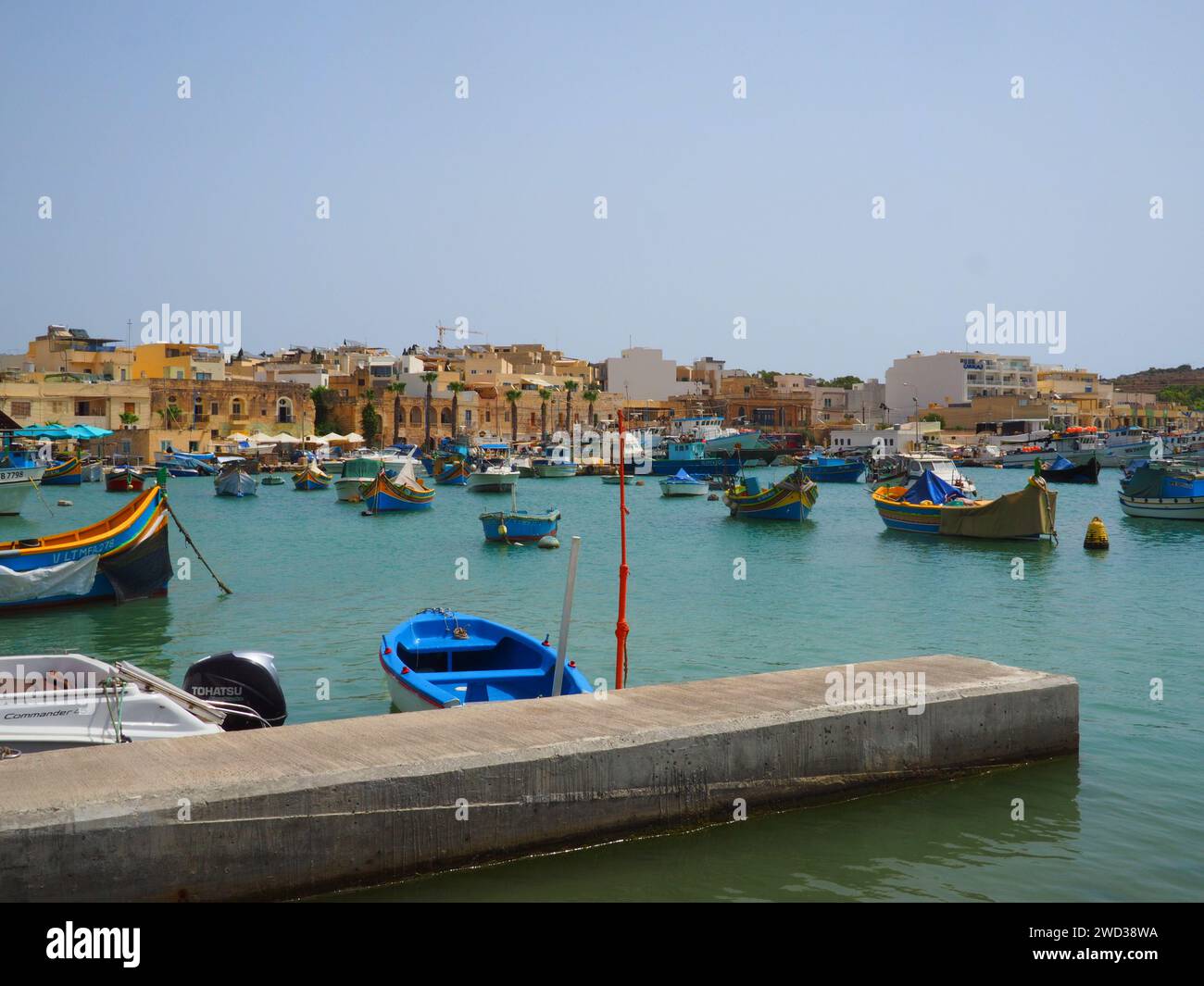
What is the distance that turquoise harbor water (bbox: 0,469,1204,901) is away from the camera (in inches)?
295

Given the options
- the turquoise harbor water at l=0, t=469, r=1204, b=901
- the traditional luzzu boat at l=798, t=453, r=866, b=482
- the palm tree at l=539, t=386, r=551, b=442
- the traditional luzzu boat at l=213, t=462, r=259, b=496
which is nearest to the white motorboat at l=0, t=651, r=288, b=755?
the turquoise harbor water at l=0, t=469, r=1204, b=901

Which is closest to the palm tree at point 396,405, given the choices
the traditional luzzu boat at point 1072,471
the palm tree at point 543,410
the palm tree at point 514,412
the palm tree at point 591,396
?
the palm tree at point 514,412

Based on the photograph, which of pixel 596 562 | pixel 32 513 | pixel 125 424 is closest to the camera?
pixel 596 562

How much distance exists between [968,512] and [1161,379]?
179 m

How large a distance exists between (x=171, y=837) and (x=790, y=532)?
3214 cm

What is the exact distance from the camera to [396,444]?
90.2 meters

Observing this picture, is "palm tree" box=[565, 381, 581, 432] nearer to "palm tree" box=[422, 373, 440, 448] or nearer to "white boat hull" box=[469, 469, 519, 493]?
"palm tree" box=[422, 373, 440, 448]

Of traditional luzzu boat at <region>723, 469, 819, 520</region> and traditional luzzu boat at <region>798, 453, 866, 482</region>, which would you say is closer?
traditional luzzu boat at <region>723, 469, 819, 520</region>

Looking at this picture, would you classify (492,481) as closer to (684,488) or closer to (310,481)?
(684,488)

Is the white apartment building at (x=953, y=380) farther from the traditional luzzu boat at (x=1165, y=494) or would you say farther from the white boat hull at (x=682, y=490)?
the traditional luzzu boat at (x=1165, y=494)

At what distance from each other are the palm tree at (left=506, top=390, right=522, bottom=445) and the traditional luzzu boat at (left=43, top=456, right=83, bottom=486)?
41.9 meters

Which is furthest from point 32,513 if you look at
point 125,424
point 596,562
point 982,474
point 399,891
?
point 982,474
